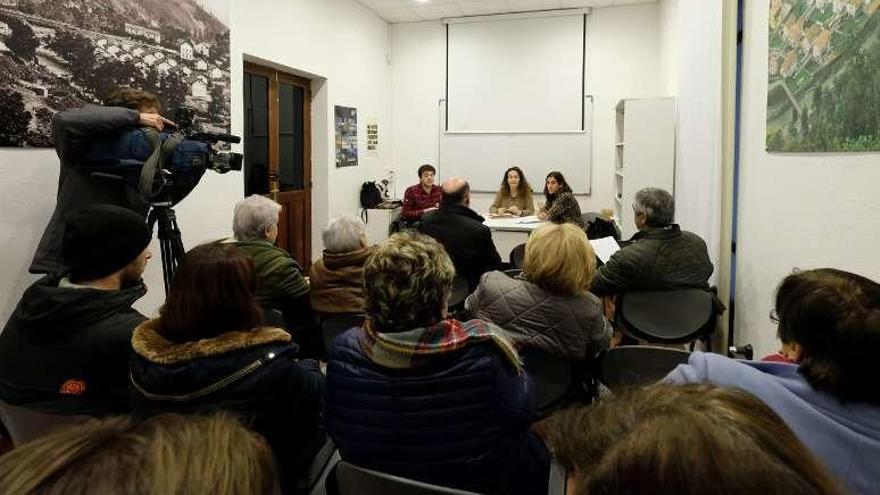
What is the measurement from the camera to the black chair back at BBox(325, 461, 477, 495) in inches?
45.1

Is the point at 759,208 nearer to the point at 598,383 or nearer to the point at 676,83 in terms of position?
the point at 598,383

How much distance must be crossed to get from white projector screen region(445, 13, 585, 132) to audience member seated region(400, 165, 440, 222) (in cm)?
112

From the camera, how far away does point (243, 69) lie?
4.80m

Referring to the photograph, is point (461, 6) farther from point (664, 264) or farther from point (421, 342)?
point (421, 342)

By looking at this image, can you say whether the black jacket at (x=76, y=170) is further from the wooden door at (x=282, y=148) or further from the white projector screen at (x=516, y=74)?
the white projector screen at (x=516, y=74)

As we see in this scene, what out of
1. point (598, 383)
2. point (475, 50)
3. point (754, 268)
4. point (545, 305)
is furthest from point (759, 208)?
point (475, 50)

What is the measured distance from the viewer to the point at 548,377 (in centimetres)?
216

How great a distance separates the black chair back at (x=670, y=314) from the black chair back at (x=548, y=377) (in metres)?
0.95

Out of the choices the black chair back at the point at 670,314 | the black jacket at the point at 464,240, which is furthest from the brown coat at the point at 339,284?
the black chair back at the point at 670,314

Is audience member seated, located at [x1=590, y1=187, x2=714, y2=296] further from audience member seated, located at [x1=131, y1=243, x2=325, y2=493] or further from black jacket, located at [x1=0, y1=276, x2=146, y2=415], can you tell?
black jacket, located at [x1=0, y1=276, x2=146, y2=415]

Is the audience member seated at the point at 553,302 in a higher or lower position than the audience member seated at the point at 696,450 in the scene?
lower

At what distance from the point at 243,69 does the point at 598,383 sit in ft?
13.0

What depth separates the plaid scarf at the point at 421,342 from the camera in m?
1.39

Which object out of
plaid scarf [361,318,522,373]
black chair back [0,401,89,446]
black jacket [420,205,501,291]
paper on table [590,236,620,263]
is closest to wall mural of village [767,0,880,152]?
paper on table [590,236,620,263]
